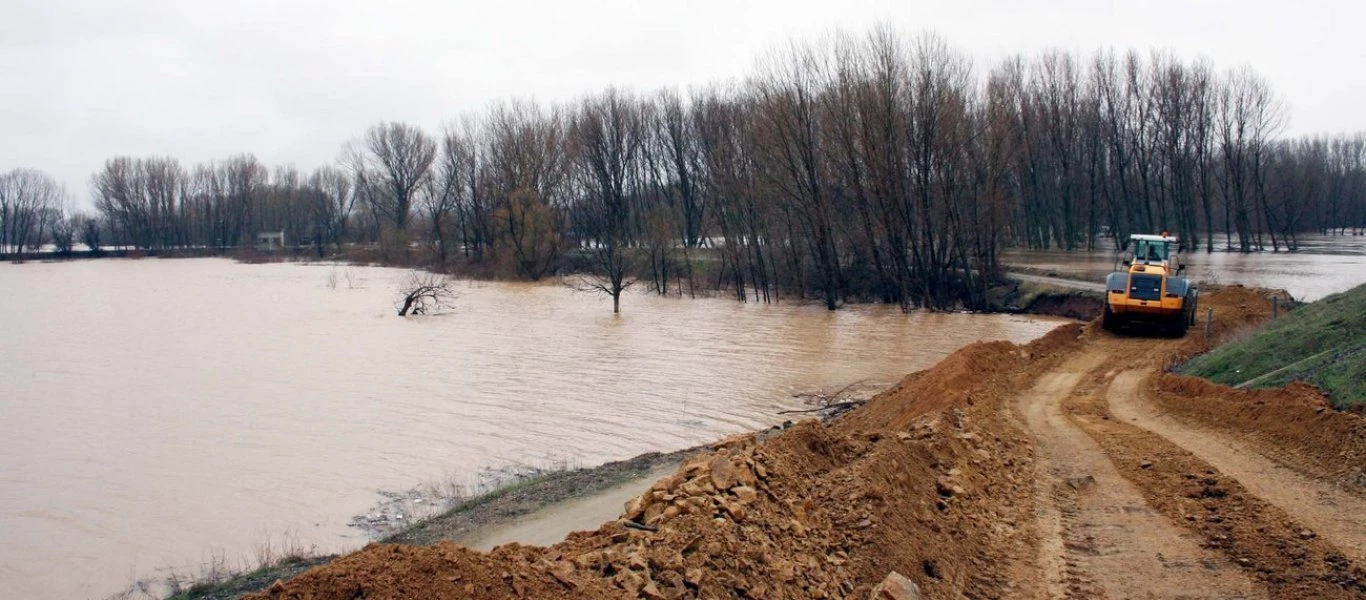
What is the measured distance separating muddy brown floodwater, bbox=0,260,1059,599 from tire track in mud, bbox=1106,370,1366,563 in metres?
7.08

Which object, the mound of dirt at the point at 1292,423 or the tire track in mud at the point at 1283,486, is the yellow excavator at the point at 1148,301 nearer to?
the mound of dirt at the point at 1292,423

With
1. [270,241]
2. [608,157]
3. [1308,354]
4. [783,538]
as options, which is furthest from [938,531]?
[270,241]

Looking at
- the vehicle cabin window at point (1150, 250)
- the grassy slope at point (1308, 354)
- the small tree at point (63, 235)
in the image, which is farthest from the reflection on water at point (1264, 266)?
the small tree at point (63, 235)

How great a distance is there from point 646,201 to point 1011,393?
6405 centimetres

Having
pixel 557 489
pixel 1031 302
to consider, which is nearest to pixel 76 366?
pixel 557 489

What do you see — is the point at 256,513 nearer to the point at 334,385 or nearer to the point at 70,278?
the point at 334,385

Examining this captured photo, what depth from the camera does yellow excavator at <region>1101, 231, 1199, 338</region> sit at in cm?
2153

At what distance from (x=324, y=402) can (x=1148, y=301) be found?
1763 cm

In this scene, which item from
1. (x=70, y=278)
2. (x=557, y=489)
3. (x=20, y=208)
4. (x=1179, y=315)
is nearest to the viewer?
(x=557, y=489)

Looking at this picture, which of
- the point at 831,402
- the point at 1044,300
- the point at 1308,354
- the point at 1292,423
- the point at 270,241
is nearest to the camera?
the point at 1292,423

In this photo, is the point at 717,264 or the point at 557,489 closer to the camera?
the point at 557,489

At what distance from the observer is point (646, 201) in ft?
256

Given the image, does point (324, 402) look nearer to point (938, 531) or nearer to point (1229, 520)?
point (938, 531)

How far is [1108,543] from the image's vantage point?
7465 mm
